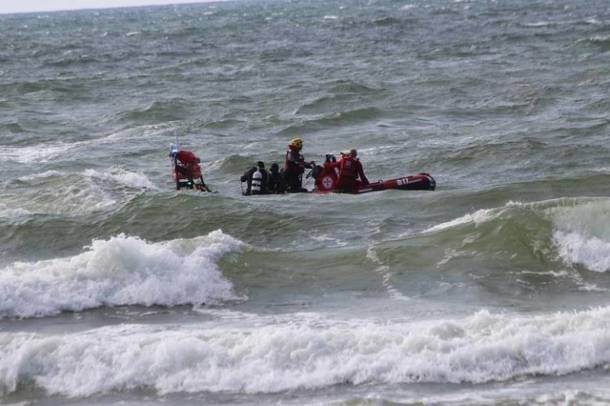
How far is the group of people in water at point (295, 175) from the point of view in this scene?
2098 cm

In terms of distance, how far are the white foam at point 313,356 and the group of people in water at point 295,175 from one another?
874 centimetres

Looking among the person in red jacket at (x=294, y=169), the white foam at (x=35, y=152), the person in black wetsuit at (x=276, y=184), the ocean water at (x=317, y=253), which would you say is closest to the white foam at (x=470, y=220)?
the ocean water at (x=317, y=253)

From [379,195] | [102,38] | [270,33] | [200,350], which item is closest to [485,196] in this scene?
[379,195]

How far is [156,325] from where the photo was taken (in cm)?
1320

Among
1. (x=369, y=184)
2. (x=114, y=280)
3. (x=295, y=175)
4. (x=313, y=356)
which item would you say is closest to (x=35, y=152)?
(x=295, y=175)

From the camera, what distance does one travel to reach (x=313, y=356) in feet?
37.8

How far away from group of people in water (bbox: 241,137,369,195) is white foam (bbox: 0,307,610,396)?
28.7ft

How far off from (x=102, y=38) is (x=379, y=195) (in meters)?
71.3

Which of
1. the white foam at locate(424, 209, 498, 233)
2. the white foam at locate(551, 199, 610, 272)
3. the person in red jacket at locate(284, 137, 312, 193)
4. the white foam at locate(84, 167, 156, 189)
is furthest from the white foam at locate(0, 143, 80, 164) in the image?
the white foam at locate(551, 199, 610, 272)

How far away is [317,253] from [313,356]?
5.17m

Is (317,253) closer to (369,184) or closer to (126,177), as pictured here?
(369,184)

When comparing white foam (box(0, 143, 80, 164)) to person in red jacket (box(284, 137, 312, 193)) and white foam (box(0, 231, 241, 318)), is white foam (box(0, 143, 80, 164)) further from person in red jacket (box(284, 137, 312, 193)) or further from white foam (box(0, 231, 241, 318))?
white foam (box(0, 231, 241, 318))

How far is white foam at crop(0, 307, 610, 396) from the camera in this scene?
1109cm

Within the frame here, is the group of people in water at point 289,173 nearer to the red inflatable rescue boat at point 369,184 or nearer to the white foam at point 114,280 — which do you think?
the red inflatable rescue boat at point 369,184
